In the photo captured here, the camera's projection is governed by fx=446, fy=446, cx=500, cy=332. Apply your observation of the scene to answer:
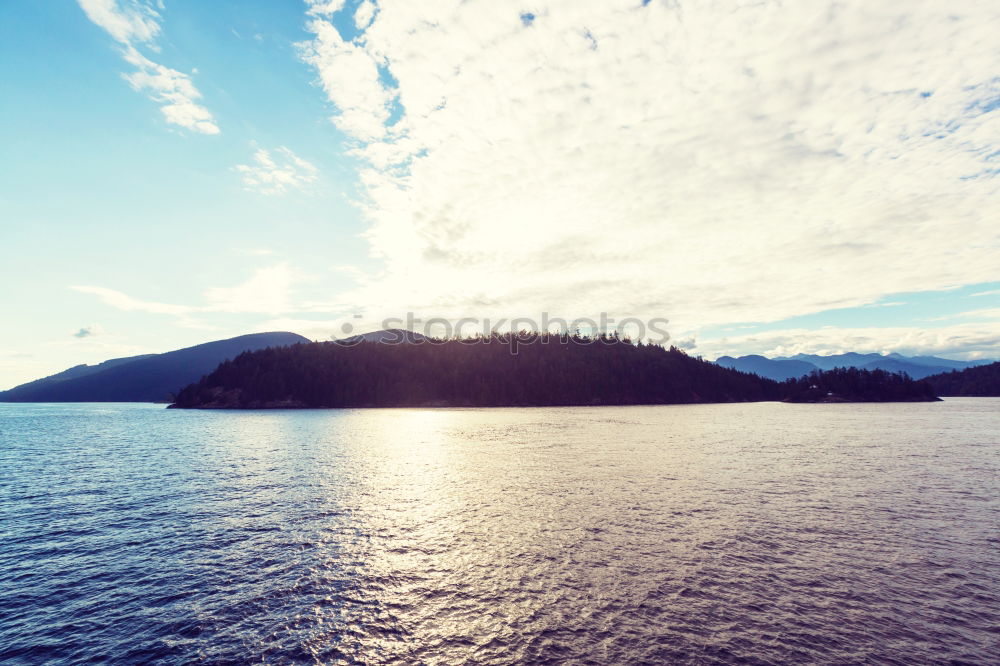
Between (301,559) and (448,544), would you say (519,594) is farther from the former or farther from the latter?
(301,559)

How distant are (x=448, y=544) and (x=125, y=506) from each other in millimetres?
36293

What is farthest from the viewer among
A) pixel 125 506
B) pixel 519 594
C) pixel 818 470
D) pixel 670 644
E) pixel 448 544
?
pixel 818 470

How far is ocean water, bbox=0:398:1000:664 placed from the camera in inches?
811

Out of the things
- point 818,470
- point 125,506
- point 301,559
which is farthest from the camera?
point 818,470

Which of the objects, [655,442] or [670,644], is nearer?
[670,644]

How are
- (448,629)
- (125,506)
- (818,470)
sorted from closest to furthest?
1. (448,629)
2. (125,506)
3. (818,470)

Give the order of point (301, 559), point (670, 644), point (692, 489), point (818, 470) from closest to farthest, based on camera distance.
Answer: point (670, 644)
point (301, 559)
point (692, 489)
point (818, 470)

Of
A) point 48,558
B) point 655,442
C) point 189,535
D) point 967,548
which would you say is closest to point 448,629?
point 189,535

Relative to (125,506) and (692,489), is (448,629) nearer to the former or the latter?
(692,489)

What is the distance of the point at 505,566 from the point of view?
29844 mm

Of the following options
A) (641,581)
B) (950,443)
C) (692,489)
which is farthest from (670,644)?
(950,443)

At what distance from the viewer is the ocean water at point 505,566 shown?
2059 centimetres

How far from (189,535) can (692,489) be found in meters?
49.8

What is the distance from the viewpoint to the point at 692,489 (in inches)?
2018
